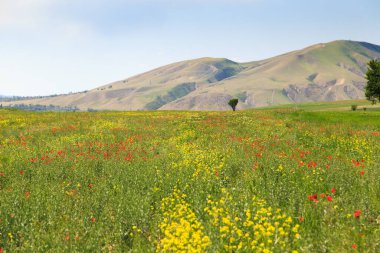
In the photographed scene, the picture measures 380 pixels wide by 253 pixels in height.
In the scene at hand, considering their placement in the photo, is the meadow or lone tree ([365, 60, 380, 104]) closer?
the meadow

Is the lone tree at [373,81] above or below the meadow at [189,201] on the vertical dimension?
above

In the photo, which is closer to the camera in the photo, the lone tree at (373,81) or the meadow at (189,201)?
the meadow at (189,201)

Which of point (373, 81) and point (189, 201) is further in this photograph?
point (373, 81)

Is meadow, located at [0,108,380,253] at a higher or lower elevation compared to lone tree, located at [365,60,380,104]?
lower

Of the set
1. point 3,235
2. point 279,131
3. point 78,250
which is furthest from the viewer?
point 279,131

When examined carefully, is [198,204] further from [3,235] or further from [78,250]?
[3,235]

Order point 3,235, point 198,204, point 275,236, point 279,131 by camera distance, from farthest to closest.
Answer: point 279,131 → point 198,204 → point 3,235 → point 275,236

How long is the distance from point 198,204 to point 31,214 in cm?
460

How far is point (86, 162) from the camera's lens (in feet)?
48.7

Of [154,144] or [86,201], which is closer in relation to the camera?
[86,201]

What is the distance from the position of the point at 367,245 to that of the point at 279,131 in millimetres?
19569

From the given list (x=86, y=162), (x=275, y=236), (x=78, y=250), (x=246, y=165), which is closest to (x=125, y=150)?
(x=86, y=162)

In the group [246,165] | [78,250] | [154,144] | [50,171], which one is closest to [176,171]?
[246,165]

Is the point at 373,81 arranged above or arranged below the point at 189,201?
above
